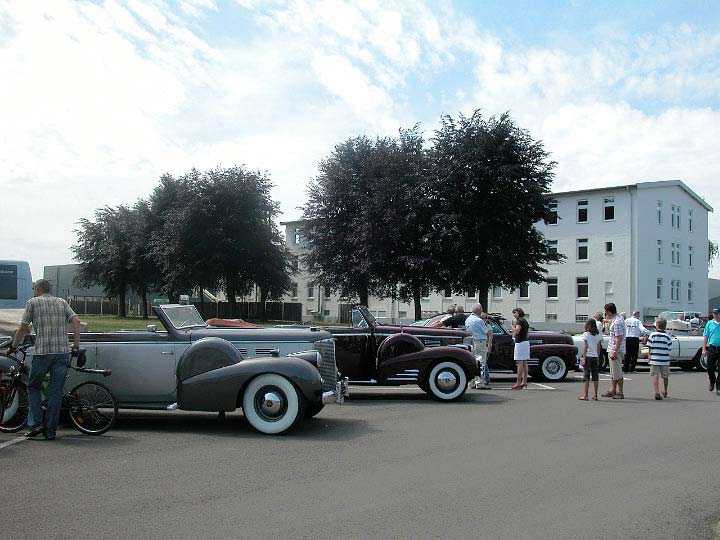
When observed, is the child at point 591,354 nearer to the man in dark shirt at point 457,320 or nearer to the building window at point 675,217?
the man in dark shirt at point 457,320

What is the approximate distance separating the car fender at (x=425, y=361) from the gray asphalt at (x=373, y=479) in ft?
6.55

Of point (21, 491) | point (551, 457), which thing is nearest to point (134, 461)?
point (21, 491)

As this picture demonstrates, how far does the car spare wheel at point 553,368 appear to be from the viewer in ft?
58.6

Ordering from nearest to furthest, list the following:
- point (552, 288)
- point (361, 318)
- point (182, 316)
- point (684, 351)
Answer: point (182, 316) < point (361, 318) < point (684, 351) < point (552, 288)

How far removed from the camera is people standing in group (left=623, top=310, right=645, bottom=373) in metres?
20.9

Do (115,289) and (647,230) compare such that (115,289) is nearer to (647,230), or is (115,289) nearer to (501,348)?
(647,230)

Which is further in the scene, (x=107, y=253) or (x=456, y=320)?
(x=107, y=253)

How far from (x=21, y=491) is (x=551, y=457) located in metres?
5.34

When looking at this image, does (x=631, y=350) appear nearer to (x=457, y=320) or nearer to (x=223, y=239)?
(x=457, y=320)

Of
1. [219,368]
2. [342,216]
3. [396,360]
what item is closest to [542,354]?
[396,360]

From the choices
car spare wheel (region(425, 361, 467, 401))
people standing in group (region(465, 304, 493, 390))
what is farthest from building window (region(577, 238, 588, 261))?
car spare wheel (region(425, 361, 467, 401))

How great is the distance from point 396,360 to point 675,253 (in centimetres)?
4832

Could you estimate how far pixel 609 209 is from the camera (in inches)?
2090

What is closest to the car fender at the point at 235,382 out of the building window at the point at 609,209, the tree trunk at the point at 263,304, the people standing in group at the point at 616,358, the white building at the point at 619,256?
the people standing in group at the point at 616,358
